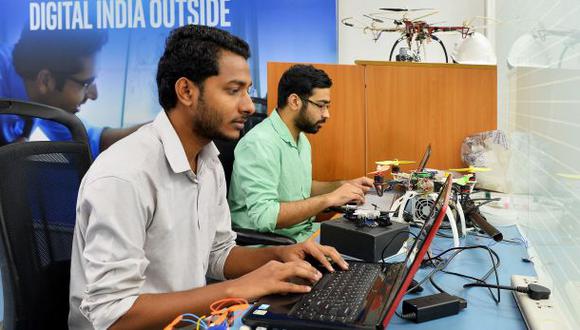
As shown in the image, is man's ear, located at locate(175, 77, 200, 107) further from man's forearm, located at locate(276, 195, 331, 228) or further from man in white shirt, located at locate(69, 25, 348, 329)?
man's forearm, located at locate(276, 195, 331, 228)

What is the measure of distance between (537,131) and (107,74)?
2.97m

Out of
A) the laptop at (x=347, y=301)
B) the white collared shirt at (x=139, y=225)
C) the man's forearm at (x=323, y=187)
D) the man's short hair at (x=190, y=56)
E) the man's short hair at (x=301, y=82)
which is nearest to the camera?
the laptop at (x=347, y=301)

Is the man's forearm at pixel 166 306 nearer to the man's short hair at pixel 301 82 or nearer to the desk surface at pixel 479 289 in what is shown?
the desk surface at pixel 479 289

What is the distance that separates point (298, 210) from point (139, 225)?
0.99 meters

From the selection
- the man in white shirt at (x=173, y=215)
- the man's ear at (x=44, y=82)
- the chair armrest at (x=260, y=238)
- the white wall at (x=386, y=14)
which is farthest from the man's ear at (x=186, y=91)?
the man's ear at (x=44, y=82)

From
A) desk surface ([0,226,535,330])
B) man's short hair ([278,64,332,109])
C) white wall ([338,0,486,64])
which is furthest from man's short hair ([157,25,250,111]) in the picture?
white wall ([338,0,486,64])

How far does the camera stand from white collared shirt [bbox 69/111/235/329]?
0.87 metres

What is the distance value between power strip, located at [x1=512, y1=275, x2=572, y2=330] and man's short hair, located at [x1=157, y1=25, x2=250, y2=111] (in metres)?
0.82

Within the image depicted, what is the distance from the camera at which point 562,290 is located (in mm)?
1051

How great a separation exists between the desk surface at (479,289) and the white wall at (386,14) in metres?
2.14

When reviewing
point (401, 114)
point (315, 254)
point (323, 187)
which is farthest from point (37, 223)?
point (401, 114)

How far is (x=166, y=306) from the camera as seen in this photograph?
35.5 inches

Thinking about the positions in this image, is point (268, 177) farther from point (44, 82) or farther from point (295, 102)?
point (44, 82)

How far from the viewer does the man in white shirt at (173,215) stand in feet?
2.88
